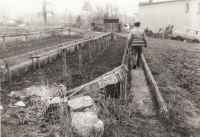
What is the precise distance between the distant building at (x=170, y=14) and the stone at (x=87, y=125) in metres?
27.0

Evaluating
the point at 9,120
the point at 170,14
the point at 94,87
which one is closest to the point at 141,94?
the point at 94,87

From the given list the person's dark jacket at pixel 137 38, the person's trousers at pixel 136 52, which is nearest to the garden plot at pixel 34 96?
the person's trousers at pixel 136 52

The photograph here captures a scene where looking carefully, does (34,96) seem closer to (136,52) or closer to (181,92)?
(181,92)

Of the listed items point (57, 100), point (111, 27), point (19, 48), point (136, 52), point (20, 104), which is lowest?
point (20, 104)

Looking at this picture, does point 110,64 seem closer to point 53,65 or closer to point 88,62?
point 88,62

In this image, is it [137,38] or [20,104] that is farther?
[137,38]

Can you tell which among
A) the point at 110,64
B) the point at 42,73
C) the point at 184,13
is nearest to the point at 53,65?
the point at 42,73

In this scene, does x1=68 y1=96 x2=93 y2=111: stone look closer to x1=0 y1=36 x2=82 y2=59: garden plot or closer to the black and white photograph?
the black and white photograph

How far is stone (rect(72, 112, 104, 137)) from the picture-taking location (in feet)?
12.9

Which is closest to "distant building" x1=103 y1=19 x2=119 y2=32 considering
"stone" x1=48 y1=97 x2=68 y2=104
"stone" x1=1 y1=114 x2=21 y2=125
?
"stone" x1=48 y1=97 x2=68 y2=104

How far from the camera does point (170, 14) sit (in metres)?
32.4

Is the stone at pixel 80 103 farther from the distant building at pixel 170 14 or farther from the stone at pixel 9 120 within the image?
the distant building at pixel 170 14

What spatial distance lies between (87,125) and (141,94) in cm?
313

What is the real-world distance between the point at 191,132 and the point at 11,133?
10.0ft
